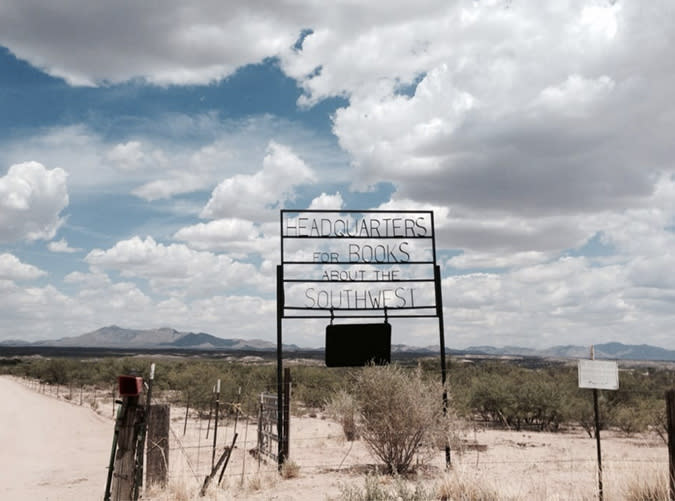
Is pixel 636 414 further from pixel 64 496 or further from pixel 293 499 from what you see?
pixel 64 496

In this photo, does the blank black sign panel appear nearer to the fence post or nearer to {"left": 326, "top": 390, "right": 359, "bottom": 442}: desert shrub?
{"left": 326, "top": 390, "right": 359, "bottom": 442}: desert shrub

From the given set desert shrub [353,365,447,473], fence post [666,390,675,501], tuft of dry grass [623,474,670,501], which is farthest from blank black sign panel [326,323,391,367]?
fence post [666,390,675,501]

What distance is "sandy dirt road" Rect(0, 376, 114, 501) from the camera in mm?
15242

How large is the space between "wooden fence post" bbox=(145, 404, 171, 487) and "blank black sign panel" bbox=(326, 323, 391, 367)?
14.5 ft

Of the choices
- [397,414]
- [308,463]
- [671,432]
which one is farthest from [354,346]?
[671,432]

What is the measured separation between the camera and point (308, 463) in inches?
672

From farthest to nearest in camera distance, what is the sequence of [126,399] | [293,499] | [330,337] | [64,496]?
[330,337] → [64,496] → [293,499] → [126,399]

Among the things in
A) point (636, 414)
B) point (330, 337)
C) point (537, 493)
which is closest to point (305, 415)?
point (636, 414)

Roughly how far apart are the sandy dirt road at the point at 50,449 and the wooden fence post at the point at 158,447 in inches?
74.0

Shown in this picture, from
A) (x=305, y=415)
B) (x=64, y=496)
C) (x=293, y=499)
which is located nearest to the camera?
(x=293, y=499)

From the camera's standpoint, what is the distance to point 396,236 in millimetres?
16578

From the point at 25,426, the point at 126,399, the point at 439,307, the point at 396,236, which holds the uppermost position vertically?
the point at 396,236

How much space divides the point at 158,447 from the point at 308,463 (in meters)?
5.92

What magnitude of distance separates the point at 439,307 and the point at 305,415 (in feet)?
59.3
